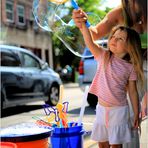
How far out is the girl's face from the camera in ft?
9.76

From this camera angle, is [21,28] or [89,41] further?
[21,28]

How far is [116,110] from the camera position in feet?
9.81

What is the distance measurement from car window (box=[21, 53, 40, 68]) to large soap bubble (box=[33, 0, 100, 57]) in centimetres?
587

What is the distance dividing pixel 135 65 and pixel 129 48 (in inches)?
5.1

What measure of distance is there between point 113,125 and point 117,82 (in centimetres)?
31

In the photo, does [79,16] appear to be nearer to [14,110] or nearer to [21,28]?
[14,110]

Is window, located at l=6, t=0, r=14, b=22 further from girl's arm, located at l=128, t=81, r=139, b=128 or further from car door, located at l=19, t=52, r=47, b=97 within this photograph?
girl's arm, located at l=128, t=81, r=139, b=128

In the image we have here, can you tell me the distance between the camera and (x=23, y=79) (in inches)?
361

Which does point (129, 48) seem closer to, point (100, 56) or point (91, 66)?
point (100, 56)

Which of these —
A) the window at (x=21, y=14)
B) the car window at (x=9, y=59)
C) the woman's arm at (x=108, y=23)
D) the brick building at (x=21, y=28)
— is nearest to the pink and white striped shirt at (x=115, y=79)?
the woman's arm at (x=108, y=23)

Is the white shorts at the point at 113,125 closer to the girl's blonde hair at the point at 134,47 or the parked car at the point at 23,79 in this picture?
the girl's blonde hair at the point at 134,47

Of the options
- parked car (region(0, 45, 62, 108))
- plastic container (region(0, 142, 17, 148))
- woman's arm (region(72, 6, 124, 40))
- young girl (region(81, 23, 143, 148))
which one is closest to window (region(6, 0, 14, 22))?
parked car (region(0, 45, 62, 108))

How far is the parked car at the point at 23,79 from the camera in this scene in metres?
8.67

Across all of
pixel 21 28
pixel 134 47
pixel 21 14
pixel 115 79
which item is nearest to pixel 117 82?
pixel 115 79
